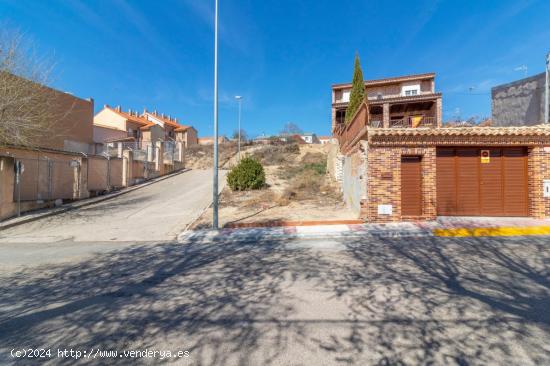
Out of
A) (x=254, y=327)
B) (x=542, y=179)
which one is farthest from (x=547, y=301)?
(x=542, y=179)

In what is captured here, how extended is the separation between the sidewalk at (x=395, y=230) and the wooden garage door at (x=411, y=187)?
564 mm

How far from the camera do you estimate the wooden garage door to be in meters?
8.70

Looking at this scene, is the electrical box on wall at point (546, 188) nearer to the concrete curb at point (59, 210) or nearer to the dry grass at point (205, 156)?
the concrete curb at point (59, 210)

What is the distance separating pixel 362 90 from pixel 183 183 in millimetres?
17446

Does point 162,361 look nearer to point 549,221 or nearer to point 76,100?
point 549,221

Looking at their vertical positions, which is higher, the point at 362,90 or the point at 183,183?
the point at 362,90

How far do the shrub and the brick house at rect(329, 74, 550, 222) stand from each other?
27.1 ft

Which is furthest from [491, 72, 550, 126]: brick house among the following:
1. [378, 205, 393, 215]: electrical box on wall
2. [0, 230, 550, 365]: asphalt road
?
[0, 230, 550, 365]: asphalt road

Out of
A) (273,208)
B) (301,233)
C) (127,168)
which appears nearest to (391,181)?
(301,233)

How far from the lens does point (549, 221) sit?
8195 millimetres

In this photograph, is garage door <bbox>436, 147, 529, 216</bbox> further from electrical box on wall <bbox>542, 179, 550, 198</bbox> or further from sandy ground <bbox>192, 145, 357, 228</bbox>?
sandy ground <bbox>192, 145, 357, 228</bbox>

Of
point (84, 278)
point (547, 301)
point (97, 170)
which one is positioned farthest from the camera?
point (97, 170)

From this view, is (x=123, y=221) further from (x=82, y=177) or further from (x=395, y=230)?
(x=395, y=230)

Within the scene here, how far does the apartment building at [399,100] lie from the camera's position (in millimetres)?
27342
